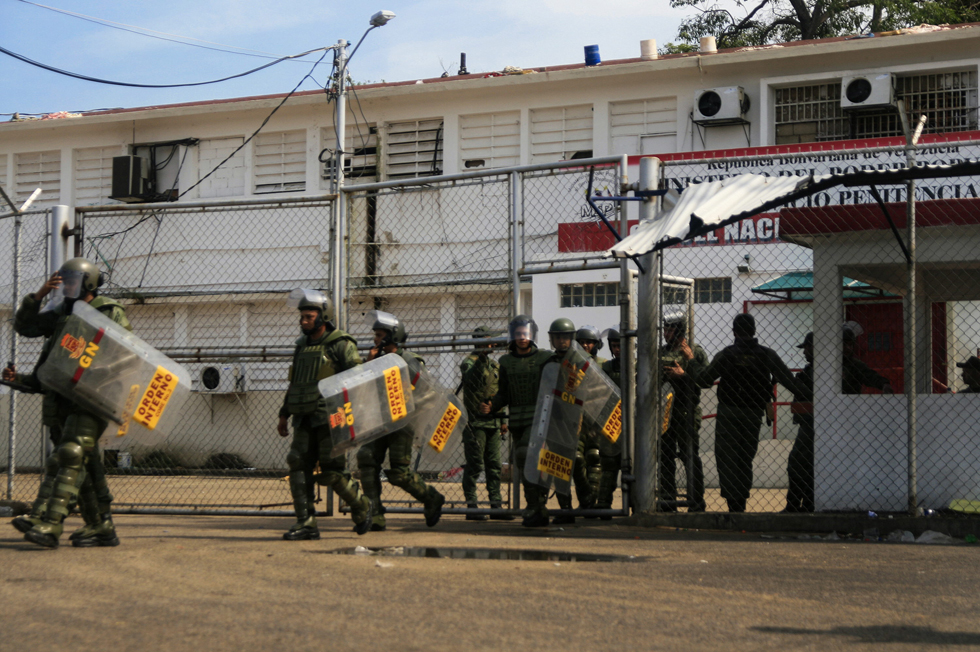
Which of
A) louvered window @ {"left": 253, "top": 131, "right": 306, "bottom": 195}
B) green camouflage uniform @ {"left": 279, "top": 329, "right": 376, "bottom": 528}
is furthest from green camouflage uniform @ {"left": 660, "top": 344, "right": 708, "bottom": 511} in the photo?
louvered window @ {"left": 253, "top": 131, "right": 306, "bottom": 195}

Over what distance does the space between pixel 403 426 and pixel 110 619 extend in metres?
3.60

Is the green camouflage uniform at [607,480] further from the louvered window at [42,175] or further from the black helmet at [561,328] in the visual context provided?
the louvered window at [42,175]

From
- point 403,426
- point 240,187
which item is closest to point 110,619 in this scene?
point 403,426

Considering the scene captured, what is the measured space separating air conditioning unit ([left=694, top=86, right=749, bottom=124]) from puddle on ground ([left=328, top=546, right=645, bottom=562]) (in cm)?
1129

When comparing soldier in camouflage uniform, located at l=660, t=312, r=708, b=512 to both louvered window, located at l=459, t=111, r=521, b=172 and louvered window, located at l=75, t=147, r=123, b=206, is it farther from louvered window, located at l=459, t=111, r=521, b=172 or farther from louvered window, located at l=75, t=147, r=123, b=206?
louvered window, located at l=75, t=147, r=123, b=206

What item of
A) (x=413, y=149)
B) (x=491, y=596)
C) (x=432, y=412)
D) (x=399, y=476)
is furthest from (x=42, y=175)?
(x=491, y=596)

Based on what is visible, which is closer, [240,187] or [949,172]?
[949,172]

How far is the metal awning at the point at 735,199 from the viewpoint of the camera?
6605mm

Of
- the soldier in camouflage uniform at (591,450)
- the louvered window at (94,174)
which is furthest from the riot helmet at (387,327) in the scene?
the louvered window at (94,174)

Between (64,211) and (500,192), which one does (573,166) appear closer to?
(64,211)

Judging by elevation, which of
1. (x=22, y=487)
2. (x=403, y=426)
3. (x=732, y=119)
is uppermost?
(x=732, y=119)

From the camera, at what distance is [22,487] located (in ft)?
40.5

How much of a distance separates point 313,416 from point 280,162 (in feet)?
41.7

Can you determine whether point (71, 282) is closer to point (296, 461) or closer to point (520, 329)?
point (296, 461)
